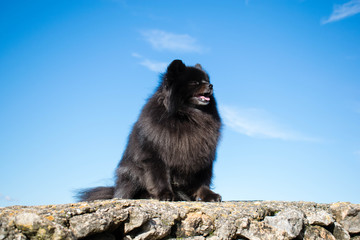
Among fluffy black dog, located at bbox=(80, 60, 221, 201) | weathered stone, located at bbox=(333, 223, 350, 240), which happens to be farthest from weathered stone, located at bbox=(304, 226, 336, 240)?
fluffy black dog, located at bbox=(80, 60, 221, 201)

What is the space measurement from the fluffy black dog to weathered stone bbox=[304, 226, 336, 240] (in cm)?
112

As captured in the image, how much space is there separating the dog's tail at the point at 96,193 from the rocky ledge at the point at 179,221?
5.12 ft

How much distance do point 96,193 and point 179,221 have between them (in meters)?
2.06

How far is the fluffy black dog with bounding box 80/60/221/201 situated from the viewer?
4422mm

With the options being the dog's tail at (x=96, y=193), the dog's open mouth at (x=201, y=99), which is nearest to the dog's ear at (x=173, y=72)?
the dog's open mouth at (x=201, y=99)

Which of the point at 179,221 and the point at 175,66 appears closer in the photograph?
the point at 179,221

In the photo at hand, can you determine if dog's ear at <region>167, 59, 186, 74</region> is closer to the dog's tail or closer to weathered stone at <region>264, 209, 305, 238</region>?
the dog's tail

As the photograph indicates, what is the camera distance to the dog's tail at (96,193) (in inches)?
195

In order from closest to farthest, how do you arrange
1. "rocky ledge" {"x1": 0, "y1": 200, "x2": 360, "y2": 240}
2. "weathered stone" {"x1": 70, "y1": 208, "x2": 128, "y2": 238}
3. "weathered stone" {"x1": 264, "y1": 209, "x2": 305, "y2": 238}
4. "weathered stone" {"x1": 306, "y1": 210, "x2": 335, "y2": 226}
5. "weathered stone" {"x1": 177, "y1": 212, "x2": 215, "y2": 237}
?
"rocky ledge" {"x1": 0, "y1": 200, "x2": 360, "y2": 240}, "weathered stone" {"x1": 70, "y1": 208, "x2": 128, "y2": 238}, "weathered stone" {"x1": 177, "y1": 212, "x2": 215, "y2": 237}, "weathered stone" {"x1": 264, "y1": 209, "x2": 305, "y2": 238}, "weathered stone" {"x1": 306, "y1": 210, "x2": 335, "y2": 226}

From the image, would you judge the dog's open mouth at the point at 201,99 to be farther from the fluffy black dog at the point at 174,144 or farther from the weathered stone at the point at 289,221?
the weathered stone at the point at 289,221

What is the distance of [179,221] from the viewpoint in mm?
3342

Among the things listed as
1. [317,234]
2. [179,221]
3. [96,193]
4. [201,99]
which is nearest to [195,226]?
[179,221]

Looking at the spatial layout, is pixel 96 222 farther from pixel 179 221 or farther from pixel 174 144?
pixel 174 144

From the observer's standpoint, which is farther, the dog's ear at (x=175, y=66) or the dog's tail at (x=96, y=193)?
the dog's tail at (x=96, y=193)
